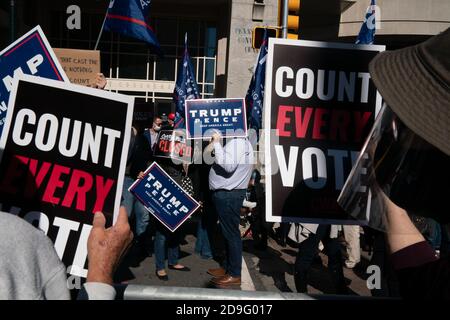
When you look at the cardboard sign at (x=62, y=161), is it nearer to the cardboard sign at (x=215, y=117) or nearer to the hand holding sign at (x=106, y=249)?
the hand holding sign at (x=106, y=249)

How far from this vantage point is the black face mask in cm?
97

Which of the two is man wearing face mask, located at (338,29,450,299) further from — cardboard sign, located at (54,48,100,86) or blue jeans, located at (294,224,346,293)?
cardboard sign, located at (54,48,100,86)

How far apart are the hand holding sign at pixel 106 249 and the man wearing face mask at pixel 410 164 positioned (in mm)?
839

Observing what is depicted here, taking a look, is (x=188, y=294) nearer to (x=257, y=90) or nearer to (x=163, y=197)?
(x=163, y=197)

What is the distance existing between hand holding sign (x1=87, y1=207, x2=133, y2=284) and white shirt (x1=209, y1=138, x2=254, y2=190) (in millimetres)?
3342

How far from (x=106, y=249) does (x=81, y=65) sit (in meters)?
3.28

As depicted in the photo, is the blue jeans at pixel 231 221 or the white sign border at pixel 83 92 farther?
the blue jeans at pixel 231 221

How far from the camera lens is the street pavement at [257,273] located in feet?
17.0

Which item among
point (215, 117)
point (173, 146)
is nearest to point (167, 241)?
point (173, 146)

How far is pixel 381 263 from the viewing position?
4.49 metres

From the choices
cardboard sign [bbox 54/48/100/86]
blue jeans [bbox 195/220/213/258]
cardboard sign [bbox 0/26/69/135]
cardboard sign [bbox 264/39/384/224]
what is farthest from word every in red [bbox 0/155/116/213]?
blue jeans [bbox 195/220/213/258]

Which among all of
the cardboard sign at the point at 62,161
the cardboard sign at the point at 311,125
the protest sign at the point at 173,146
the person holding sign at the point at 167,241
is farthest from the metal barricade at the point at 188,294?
the protest sign at the point at 173,146

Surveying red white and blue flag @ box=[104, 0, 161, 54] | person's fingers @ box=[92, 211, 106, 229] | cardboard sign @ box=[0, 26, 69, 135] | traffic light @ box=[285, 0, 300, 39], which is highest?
traffic light @ box=[285, 0, 300, 39]

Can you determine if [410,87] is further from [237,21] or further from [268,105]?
[237,21]
